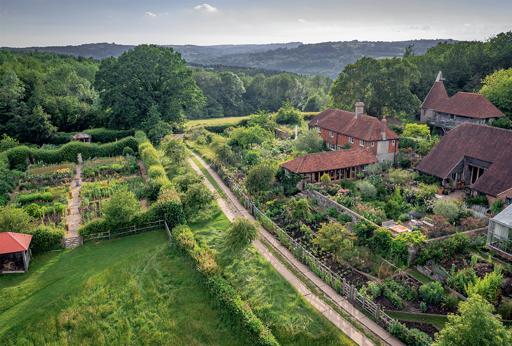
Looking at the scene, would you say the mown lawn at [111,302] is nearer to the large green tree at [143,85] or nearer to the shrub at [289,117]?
the large green tree at [143,85]

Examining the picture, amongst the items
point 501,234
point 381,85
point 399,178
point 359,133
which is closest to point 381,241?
point 501,234

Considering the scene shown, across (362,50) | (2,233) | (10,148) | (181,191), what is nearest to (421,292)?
(181,191)

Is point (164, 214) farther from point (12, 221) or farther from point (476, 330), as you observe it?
point (476, 330)

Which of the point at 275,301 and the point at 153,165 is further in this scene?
the point at 153,165

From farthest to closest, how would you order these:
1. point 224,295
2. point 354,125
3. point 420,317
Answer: point 354,125, point 224,295, point 420,317

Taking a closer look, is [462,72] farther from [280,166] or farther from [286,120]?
[280,166]

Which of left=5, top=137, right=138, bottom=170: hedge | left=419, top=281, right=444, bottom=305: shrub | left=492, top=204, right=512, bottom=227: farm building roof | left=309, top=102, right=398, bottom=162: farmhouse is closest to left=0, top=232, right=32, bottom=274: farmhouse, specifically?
left=419, top=281, right=444, bottom=305: shrub

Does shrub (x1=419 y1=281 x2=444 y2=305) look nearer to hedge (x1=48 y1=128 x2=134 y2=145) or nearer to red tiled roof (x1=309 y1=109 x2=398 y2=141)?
red tiled roof (x1=309 y1=109 x2=398 y2=141)
